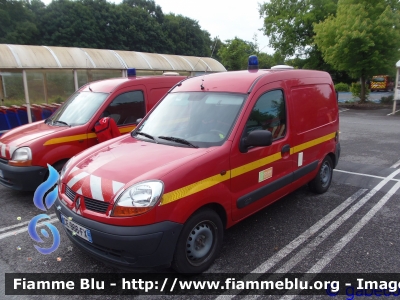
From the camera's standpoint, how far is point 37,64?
1066 centimetres

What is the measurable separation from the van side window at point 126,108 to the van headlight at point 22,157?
138cm

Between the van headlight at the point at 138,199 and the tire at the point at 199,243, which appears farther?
the tire at the point at 199,243

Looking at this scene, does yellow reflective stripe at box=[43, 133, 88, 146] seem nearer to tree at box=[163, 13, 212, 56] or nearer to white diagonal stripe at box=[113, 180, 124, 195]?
white diagonal stripe at box=[113, 180, 124, 195]

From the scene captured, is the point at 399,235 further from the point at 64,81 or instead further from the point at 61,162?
the point at 64,81

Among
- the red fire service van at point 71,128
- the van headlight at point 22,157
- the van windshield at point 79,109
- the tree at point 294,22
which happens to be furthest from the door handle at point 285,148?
the tree at point 294,22

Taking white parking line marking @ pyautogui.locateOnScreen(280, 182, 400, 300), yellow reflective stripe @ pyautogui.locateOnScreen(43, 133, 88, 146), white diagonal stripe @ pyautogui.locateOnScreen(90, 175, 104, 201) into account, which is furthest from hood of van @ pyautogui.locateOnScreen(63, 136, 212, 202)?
yellow reflective stripe @ pyautogui.locateOnScreen(43, 133, 88, 146)

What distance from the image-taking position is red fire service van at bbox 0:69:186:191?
4.89 meters

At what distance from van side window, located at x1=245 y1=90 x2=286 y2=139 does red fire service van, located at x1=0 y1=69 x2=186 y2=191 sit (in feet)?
9.55

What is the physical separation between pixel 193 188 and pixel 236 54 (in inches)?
1183

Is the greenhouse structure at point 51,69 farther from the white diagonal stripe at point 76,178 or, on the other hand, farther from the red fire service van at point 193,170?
the white diagonal stripe at point 76,178

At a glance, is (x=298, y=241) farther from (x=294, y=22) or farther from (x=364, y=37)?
(x=294, y=22)

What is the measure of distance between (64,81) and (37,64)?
1430 mm

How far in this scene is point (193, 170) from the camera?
2953mm

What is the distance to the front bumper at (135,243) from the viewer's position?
2.67 m
